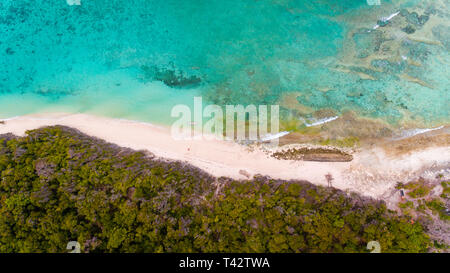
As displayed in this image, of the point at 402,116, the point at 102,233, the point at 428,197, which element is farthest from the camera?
the point at 402,116

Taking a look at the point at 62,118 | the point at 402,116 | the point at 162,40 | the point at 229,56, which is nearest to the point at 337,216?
the point at 402,116

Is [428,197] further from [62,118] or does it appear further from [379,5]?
[62,118]

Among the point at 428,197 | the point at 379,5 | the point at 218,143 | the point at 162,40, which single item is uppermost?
the point at 379,5

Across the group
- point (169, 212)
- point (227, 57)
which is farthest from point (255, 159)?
point (227, 57)

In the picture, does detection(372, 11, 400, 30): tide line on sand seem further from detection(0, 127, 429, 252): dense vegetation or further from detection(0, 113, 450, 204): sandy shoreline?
detection(0, 127, 429, 252): dense vegetation

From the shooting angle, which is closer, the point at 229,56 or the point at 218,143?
the point at 218,143

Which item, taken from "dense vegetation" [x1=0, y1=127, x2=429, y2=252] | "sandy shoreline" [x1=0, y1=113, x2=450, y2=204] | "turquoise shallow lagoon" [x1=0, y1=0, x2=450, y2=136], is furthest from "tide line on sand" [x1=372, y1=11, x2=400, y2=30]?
"dense vegetation" [x1=0, y1=127, x2=429, y2=252]

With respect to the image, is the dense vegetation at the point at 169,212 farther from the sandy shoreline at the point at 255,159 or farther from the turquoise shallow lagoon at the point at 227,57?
the turquoise shallow lagoon at the point at 227,57
